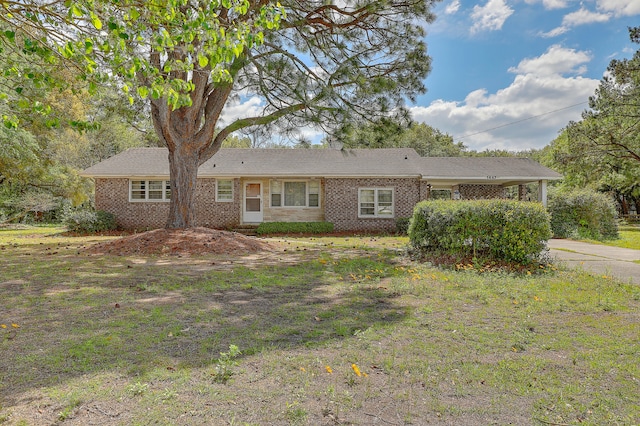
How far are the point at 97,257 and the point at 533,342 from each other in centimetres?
936

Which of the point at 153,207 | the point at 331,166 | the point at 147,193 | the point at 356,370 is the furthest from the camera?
the point at 331,166

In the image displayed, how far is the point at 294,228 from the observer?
18703 mm

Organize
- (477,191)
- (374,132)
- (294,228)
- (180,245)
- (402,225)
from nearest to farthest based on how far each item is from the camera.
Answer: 1. (180,245)
2. (374,132)
3. (402,225)
4. (294,228)
5. (477,191)

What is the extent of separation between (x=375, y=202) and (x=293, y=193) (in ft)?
14.3

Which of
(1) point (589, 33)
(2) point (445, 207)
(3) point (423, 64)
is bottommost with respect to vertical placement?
(2) point (445, 207)

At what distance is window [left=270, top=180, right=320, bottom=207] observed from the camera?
20.4 metres

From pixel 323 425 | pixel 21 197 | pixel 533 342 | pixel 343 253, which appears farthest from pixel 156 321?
pixel 21 197


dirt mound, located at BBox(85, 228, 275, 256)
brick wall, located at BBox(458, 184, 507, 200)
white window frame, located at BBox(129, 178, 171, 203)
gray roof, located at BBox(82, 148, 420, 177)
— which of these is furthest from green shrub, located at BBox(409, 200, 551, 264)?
white window frame, located at BBox(129, 178, 171, 203)

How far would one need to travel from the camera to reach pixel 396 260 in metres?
9.18

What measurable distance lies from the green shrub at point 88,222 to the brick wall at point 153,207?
43.2 inches

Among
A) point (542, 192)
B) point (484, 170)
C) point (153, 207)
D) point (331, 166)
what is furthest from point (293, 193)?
point (542, 192)

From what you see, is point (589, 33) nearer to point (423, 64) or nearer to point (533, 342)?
point (423, 64)

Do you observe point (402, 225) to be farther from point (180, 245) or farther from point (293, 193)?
point (180, 245)

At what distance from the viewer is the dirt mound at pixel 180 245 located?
10.2 metres
